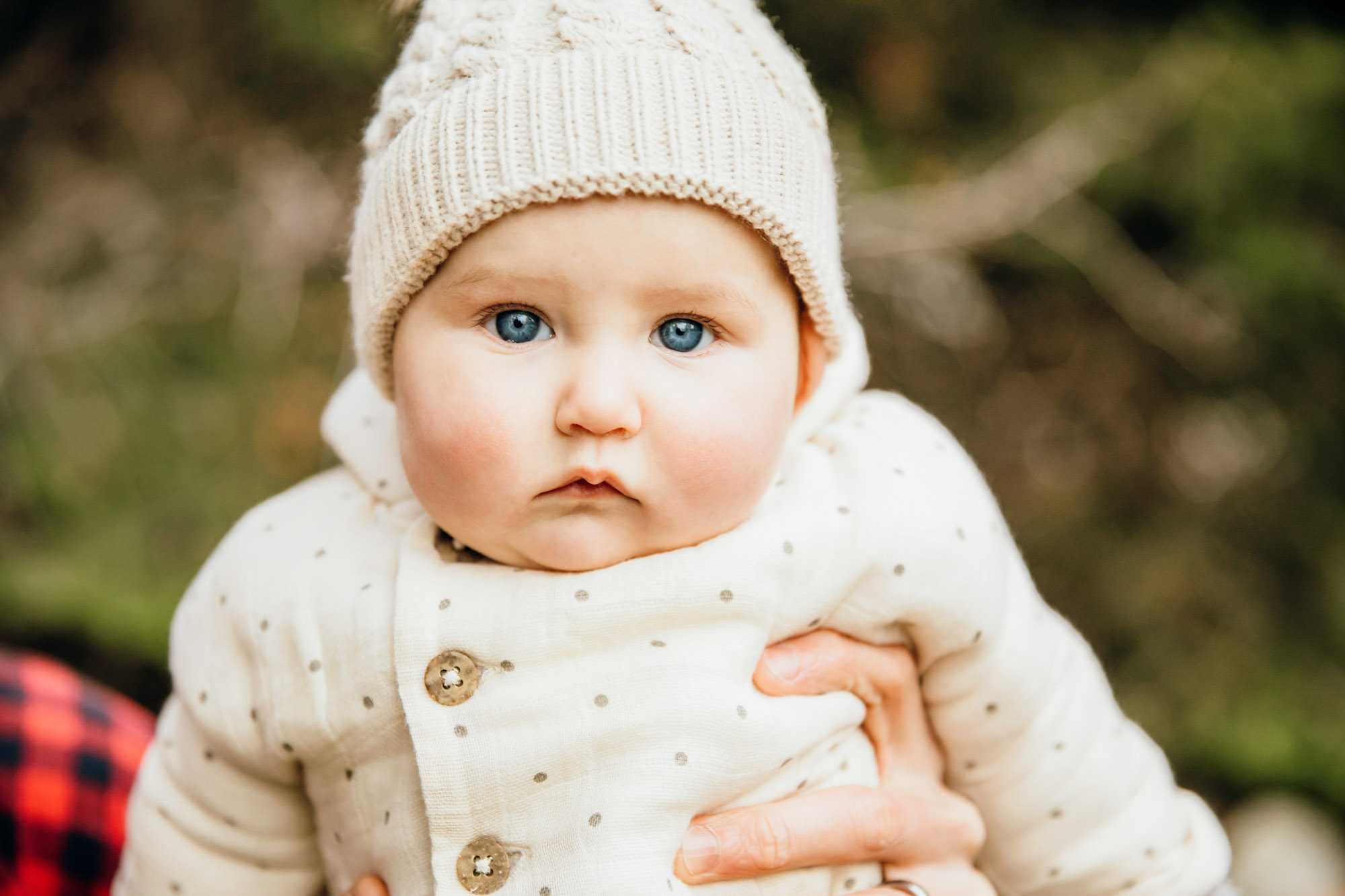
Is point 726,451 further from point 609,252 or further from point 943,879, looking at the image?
point 943,879

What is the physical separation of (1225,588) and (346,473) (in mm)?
2421

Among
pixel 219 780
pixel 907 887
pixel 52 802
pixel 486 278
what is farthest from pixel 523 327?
pixel 52 802

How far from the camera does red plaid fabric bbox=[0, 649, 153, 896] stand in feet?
5.51

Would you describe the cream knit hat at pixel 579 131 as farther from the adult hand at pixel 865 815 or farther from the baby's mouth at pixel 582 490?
the adult hand at pixel 865 815

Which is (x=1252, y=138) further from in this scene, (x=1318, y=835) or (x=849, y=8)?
(x=1318, y=835)

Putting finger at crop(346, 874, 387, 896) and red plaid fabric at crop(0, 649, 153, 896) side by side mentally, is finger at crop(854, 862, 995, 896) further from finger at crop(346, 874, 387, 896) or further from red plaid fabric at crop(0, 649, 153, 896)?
red plaid fabric at crop(0, 649, 153, 896)

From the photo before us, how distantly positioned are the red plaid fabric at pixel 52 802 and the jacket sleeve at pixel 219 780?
501mm

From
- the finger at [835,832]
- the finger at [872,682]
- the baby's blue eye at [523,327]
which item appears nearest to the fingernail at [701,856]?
the finger at [835,832]

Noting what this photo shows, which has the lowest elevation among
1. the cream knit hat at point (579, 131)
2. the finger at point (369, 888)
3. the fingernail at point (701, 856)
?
the finger at point (369, 888)

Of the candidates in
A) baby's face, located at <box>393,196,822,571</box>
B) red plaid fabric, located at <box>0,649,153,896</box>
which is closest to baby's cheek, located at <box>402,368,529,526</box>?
baby's face, located at <box>393,196,822,571</box>

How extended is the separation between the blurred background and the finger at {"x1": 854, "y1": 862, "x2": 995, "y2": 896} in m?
1.73

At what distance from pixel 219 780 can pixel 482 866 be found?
13.8 inches

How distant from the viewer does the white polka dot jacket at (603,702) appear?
1053 millimetres

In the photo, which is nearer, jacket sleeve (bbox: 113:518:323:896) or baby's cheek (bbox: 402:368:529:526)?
baby's cheek (bbox: 402:368:529:526)
